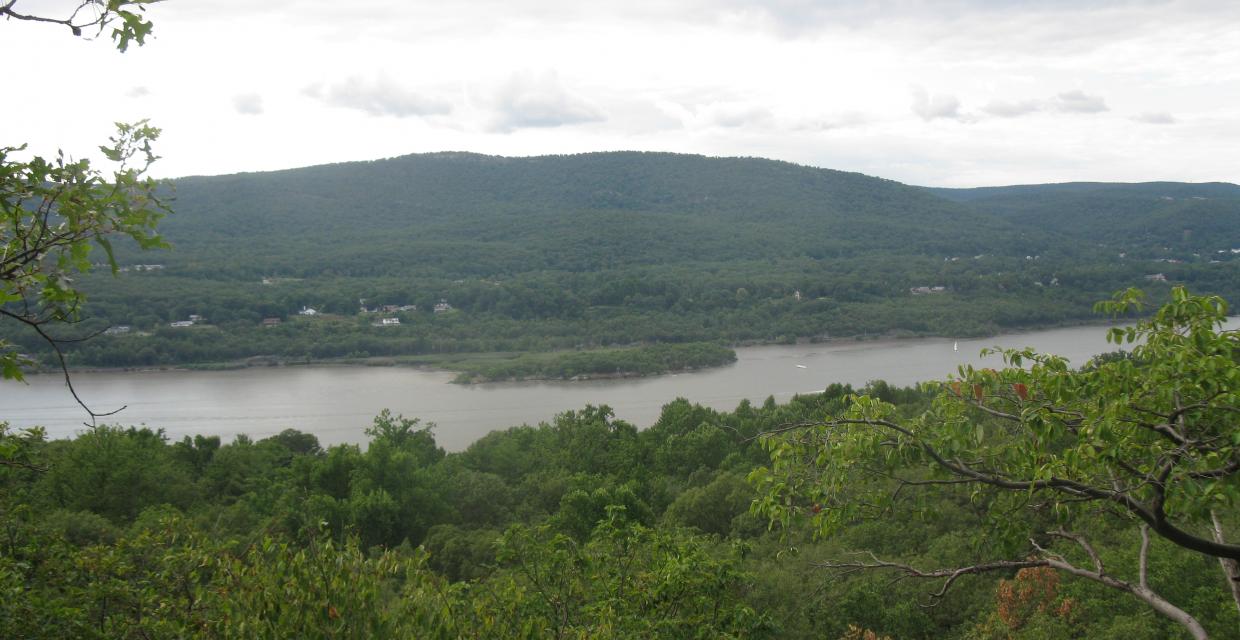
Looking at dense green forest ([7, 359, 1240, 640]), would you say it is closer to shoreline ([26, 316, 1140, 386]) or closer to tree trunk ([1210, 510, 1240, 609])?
tree trunk ([1210, 510, 1240, 609])

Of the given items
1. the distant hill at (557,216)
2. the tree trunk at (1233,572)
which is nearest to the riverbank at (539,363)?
the distant hill at (557,216)

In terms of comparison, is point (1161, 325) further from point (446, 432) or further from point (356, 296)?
point (356, 296)

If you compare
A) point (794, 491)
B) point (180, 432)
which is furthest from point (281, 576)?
point (180, 432)

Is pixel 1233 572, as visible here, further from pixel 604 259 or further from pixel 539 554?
pixel 604 259

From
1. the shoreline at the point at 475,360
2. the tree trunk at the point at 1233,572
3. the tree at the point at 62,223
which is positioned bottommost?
the shoreline at the point at 475,360

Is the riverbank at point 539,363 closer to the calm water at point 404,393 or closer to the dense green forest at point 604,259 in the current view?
the dense green forest at point 604,259
